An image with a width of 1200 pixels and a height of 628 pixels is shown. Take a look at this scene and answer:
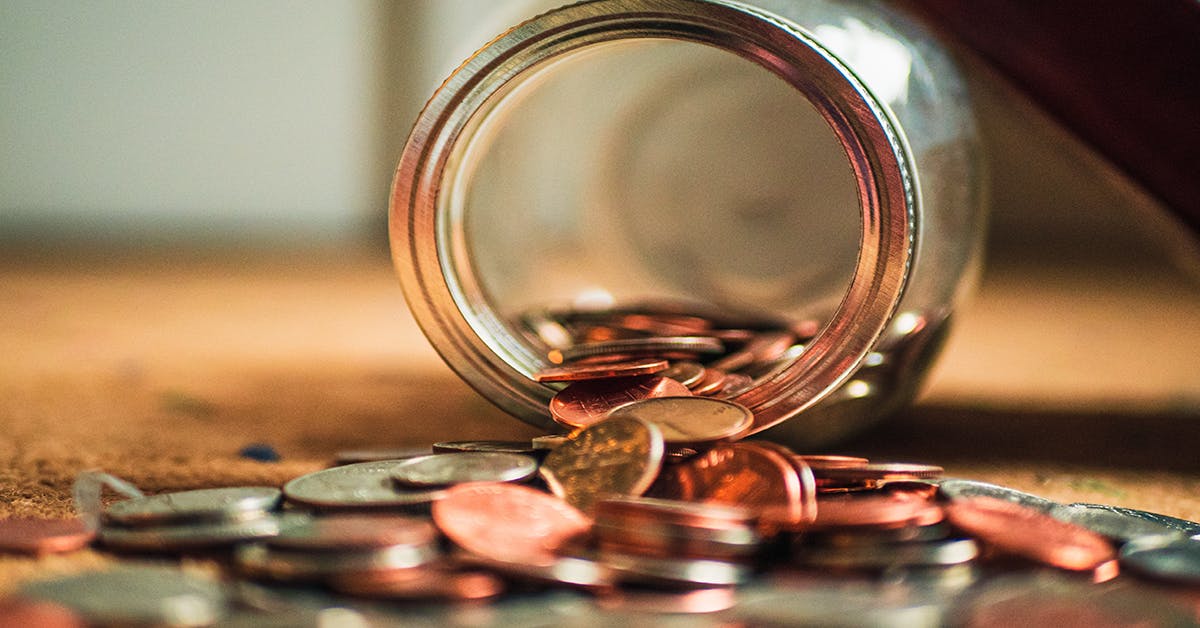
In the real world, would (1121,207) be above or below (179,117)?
below

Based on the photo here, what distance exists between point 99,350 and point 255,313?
55 centimetres

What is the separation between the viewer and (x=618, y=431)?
2.41 feet

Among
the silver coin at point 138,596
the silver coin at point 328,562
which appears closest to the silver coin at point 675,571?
the silver coin at point 328,562

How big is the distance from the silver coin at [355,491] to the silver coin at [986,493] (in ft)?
1.12

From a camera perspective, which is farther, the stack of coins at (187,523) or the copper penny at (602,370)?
the copper penny at (602,370)

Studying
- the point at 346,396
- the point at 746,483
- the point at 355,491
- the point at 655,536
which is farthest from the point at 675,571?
the point at 346,396

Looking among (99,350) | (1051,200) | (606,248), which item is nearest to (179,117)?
(99,350)

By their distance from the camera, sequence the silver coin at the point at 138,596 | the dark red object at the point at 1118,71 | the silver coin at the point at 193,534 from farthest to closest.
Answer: the dark red object at the point at 1118,71, the silver coin at the point at 193,534, the silver coin at the point at 138,596

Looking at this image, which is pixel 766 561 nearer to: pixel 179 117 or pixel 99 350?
pixel 99 350

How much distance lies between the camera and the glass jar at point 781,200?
2.62 ft

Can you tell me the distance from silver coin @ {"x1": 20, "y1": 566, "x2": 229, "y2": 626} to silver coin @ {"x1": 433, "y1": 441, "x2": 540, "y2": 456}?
0.85ft

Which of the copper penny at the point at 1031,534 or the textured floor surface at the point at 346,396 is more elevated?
the textured floor surface at the point at 346,396

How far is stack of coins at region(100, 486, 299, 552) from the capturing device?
2.10 ft

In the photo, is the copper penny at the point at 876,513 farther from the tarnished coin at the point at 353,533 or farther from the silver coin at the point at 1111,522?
the tarnished coin at the point at 353,533
